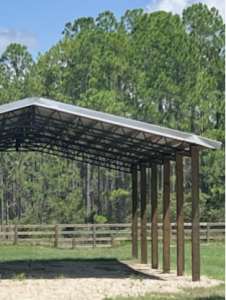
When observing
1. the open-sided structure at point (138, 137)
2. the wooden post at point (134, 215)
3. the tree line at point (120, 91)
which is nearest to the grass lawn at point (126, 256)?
the wooden post at point (134, 215)

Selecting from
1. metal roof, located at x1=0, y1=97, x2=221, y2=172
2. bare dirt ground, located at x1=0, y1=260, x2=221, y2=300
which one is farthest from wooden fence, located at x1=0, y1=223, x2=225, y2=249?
bare dirt ground, located at x1=0, y1=260, x2=221, y2=300

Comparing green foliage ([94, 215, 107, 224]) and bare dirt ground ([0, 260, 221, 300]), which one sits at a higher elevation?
green foliage ([94, 215, 107, 224])

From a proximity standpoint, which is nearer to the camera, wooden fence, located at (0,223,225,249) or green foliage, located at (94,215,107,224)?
wooden fence, located at (0,223,225,249)

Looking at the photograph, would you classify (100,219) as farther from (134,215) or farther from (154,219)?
(154,219)

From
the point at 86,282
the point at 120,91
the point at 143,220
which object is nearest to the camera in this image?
the point at 86,282

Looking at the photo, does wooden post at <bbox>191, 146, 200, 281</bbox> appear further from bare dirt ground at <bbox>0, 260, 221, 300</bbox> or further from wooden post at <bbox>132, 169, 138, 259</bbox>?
wooden post at <bbox>132, 169, 138, 259</bbox>

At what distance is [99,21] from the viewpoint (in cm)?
3972

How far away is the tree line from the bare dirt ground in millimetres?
16071

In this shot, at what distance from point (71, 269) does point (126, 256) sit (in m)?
4.44

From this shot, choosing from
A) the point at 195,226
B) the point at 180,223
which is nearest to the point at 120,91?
the point at 180,223

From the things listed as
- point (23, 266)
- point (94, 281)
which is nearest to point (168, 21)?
point (23, 266)

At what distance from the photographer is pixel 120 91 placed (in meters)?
36.7

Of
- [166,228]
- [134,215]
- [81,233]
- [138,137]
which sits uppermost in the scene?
[138,137]

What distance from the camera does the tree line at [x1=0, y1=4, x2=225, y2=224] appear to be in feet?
112
